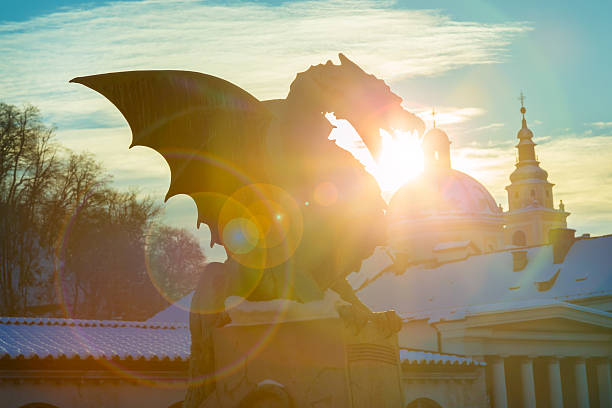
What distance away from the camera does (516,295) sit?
170ft

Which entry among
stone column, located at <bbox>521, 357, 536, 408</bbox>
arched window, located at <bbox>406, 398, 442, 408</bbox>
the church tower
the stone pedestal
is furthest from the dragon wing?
the church tower

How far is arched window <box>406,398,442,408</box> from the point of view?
84.3 feet

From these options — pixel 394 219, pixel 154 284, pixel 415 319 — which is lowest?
pixel 415 319

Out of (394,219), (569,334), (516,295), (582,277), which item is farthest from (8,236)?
(394,219)

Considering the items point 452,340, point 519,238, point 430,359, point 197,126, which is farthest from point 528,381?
point 519,238

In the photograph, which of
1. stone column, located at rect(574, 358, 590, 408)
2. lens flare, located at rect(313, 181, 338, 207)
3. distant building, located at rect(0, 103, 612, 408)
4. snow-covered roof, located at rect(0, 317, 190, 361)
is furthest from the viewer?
stone column, located at rect(574, 358, 590, 408)

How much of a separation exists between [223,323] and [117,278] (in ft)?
128

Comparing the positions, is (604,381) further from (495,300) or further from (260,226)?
(260,226)

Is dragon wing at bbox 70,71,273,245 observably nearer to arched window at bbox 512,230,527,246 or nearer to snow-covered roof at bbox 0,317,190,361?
snow-covered roof at bbox 0,317,190,361

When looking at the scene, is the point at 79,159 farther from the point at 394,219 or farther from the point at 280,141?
the point at 394,219

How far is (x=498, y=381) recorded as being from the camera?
117 feet

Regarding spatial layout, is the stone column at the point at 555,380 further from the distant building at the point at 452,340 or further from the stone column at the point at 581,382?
the stone column at the point at 581,382

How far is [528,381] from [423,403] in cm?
1228

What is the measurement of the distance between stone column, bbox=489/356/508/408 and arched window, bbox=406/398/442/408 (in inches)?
387
